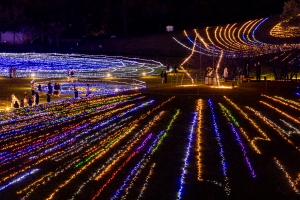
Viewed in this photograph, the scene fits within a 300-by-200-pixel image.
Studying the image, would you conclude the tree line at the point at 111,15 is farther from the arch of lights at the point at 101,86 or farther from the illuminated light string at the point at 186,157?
the illuminated light string at the point at 186,157

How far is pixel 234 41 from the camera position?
187ft

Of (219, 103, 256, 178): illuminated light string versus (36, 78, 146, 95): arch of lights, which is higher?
(36, 78, 146, 95): arch of lights

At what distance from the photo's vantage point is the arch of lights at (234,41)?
41.0 m

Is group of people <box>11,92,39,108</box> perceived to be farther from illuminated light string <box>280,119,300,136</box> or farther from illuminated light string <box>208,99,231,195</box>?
illuminated light string <box>280,119,300,136</box>

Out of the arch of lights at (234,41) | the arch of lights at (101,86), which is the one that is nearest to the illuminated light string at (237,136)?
the arch of lights at (101,86)

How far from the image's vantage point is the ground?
1405 cm

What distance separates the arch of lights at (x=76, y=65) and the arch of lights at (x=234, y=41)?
497 centimetres

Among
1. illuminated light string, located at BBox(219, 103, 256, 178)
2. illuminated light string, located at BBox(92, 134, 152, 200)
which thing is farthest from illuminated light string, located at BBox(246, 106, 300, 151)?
illuminated light string, located at BBox(92, 134, 152, 200)

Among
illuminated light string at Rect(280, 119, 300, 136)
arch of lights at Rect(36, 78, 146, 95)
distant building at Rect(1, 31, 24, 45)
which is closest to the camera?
→ illuminated light string at Rect(280, 119, 300, 136)

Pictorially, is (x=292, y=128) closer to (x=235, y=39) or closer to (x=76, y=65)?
(x=76, y=65)

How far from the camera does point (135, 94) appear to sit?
86.7 feet

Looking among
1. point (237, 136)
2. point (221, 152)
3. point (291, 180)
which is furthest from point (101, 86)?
point (291, 180)

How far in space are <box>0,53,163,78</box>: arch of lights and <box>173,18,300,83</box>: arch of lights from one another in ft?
16.3

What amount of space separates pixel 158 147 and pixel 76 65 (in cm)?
3889
